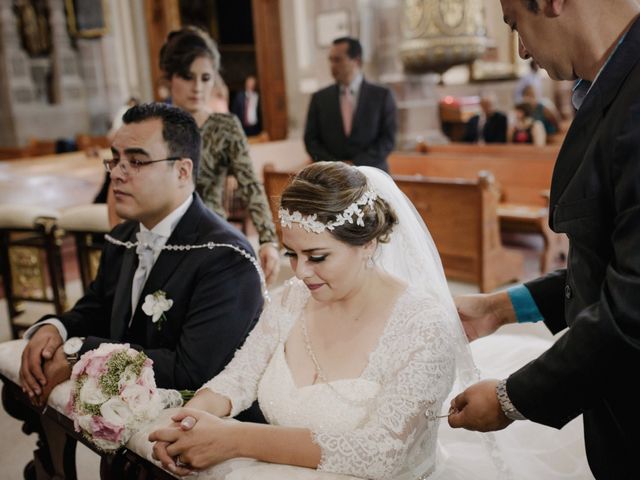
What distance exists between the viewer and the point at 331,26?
962 centimetres

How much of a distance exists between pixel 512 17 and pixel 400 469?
41.0 inches

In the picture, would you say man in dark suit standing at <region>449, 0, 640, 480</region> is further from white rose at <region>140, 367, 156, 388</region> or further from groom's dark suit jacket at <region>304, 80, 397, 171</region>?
groom's dark suit jacket at <region>304, 80, 397, 171</region>

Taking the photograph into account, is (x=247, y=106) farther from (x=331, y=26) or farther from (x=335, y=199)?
(x=335, y=199)

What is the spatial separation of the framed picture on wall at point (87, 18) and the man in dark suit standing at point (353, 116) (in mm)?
8763

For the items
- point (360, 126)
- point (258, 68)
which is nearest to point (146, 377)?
point (360, 126)

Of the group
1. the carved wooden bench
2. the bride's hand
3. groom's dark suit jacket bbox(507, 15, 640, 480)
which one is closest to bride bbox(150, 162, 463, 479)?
the bride's hand

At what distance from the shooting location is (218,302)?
6.99ft

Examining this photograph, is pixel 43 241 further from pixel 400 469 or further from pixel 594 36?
pixel 594 36

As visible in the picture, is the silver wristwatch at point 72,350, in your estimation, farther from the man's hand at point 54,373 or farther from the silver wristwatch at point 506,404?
the silver wristwatch at point 506,404

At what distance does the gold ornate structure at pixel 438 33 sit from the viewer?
9.21 meters

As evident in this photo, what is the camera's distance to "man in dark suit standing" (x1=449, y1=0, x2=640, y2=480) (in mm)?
1130

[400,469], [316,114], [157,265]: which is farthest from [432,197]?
[400,469]

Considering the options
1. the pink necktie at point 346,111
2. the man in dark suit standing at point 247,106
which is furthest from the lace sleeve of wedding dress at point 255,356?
the man in dark suit standing at point 247,106

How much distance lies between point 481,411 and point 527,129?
7.12 m
